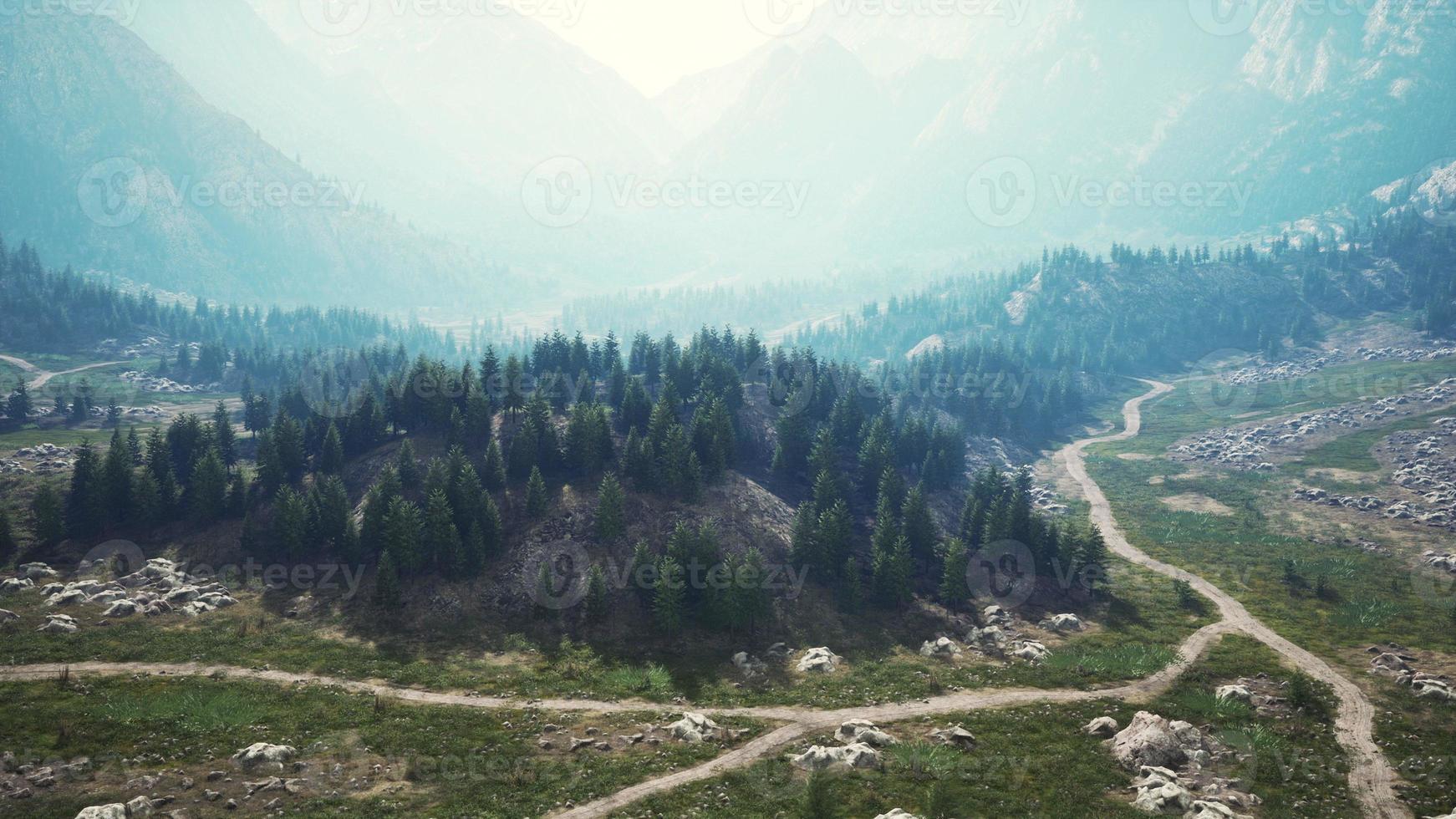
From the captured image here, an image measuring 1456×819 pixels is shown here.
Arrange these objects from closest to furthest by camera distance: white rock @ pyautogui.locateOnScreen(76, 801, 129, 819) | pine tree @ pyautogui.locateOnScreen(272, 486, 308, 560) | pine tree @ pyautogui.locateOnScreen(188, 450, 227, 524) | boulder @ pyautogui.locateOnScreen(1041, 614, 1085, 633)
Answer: white rock @ pyautogui.locateOnScreen(76, 801, 129, 819)
boulder @ pyautogui.locateOnScreen(1041, 614, 1085, 633)
pine tree @ pyautogui.locateOnScreen(272, 486, 308, 560)
pine tree @ pyautogui.locateOnScreen(188, 450, 227, 524)

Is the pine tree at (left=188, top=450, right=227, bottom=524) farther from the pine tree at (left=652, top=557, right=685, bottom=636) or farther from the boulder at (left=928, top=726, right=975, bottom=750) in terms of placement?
the boulder at (left=928, top=726, right=975, bottom=750)

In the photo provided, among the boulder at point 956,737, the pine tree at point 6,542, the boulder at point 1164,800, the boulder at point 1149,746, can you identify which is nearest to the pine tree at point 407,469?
the pine tree at point 6,542

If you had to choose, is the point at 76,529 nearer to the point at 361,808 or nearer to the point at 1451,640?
the point at 361,808

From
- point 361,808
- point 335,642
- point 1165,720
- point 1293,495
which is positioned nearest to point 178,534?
point 335,642

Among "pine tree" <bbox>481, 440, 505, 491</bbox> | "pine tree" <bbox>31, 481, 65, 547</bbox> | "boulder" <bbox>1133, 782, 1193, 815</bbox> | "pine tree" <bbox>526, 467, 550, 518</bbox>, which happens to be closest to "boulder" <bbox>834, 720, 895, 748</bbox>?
"boulder" <bbox>1133, 782, 1193, 815</bbox>

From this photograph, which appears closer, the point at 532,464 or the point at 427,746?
the point at 427,746

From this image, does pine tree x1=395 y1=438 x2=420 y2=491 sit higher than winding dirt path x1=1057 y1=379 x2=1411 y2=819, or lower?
higher
